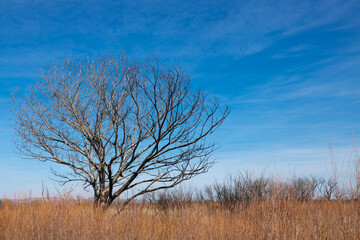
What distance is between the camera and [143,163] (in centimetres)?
1118

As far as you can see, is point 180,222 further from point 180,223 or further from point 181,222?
point 181,222

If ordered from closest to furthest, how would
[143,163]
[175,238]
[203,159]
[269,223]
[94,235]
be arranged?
[269,223] → [175,238] → [94,235] → [143,163] → [203,159]

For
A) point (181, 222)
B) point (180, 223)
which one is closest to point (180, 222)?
point (180, 223)

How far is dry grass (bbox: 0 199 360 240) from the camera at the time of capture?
6805 millimetres

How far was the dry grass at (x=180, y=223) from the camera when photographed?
680 centimetres

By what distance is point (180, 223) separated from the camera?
7.50m

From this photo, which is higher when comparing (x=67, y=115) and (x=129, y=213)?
(x=67, y=115)

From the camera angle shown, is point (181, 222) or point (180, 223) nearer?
point (180, 223)

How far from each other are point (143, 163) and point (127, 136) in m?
1.18

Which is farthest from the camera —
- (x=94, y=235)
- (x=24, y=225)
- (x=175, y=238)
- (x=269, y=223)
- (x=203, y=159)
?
(x=203, y=159)

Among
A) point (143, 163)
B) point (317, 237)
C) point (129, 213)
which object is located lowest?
point (317, 237)

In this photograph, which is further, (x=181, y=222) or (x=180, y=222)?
(x=181, y=222)

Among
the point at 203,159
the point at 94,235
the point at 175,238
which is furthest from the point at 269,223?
the point at 203,159

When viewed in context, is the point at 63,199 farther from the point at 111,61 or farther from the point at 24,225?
the point at 111,61
